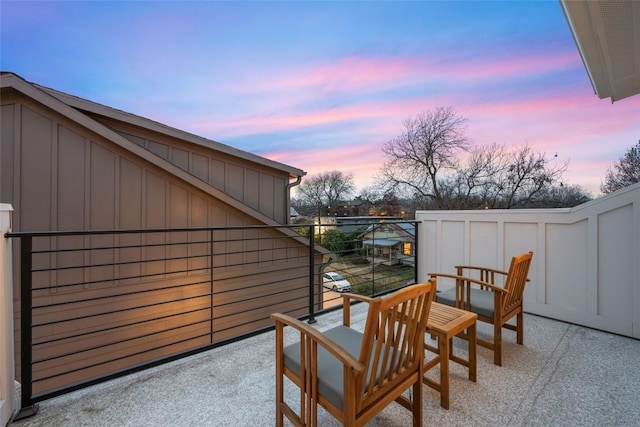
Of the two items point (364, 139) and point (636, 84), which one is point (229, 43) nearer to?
point (364, 139)

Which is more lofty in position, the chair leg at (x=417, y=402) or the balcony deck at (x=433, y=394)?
the chair leg at (x=417, y=402)

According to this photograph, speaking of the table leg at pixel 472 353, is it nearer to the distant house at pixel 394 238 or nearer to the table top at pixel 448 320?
the table top at pixel 448 320

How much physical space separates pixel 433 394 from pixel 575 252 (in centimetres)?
236

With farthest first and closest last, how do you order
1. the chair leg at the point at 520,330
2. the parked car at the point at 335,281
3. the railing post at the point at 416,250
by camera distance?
1. the parked car at the point at 335,281
2. the railing post at the point at 416,250
3. the chair leg at the point at 520,330

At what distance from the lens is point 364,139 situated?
422 inches

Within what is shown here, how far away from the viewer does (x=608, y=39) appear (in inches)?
89.2

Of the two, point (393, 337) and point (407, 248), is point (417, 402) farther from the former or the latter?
point (407, 248)

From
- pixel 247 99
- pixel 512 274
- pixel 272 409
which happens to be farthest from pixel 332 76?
pixel 272 409

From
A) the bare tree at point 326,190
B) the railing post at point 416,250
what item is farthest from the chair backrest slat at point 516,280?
the bare tree at point 326,190

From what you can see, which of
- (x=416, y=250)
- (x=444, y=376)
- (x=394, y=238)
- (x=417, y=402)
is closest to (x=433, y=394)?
(x=444, y=376)

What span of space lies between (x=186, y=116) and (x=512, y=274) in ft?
31.7

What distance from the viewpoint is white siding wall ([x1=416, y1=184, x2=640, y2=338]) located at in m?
2.64

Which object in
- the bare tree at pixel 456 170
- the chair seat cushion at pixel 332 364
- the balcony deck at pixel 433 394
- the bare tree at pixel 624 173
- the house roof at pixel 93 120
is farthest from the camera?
the bare tree at pixel 456 170

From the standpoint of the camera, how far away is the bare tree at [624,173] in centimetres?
862
